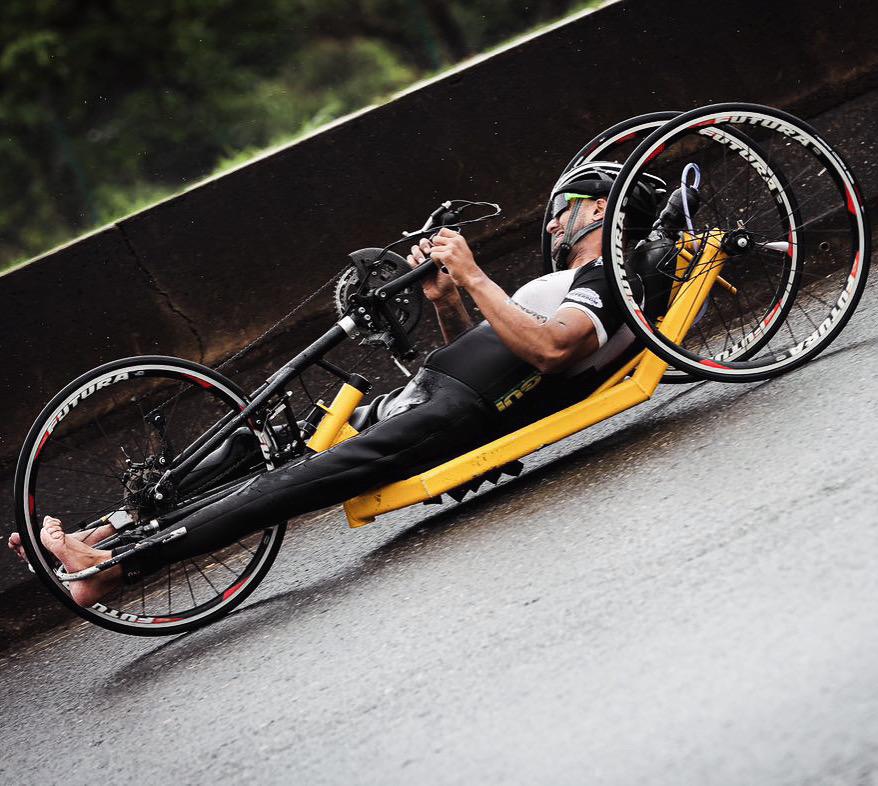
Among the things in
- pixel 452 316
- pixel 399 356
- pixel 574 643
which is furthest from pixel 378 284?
pixel 574 643

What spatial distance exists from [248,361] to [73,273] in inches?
33.6

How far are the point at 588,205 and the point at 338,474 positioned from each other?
138cm

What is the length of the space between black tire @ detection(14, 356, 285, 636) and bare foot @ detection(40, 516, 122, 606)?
5 cm

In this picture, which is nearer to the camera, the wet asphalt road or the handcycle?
the wet asphalt road

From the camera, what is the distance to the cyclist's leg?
4.30 meters

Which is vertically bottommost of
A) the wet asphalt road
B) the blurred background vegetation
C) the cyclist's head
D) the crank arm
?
the wet asphalt road

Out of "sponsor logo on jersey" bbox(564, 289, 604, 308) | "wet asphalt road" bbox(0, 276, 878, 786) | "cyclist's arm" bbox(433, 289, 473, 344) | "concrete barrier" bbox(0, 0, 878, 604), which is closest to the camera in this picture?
"wet asphalt road" bbox(0, 276, 878, 786)

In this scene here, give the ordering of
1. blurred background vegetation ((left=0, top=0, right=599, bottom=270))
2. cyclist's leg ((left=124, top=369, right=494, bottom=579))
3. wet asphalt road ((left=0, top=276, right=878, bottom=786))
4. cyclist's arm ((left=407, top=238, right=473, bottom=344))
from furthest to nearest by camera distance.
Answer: blurred background vegetation ((left=0, top=0, right=599, bottom=270)) < cyclist's arm ((left=407, top=238, right=473, bottom=344)) < cyclist's leg ((left=124, top=369, right=494, bottom=579)) < wet asphalt road ((left=0, top=276, right=878, bottom=786))

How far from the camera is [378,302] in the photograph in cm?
463

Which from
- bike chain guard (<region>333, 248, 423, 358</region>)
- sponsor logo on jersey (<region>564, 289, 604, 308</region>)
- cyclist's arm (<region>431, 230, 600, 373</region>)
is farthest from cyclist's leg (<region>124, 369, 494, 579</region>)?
sponsor logo on jersey (<region>564, 289, 604, 308</region>)

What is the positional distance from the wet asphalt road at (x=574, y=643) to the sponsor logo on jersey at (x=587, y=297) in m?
0.52

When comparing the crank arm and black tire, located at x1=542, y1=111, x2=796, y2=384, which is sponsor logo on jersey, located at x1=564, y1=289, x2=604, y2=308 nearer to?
black tire, located at x1=542, y1=111, x2=796, y2=384

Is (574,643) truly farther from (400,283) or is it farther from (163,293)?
(163,293)

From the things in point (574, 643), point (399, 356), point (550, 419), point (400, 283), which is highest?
point (400, 283)
